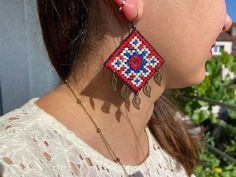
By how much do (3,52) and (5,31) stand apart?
0.34 feet

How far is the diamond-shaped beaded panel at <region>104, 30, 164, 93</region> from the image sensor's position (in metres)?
0.70

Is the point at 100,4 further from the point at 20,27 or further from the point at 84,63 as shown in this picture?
the point at 20,27

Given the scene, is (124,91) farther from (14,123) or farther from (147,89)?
(14,123)

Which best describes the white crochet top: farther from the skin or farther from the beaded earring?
the beaded earring

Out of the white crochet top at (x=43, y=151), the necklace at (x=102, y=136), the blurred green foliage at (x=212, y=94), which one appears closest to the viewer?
the white crochet top at (x=43, y=151)

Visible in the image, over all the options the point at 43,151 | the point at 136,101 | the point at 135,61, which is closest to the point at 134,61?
the point at 135,61

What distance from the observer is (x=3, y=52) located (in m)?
1.83

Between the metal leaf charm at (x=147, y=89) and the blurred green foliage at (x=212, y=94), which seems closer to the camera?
the metal leaf charm at (x=147, y=89)

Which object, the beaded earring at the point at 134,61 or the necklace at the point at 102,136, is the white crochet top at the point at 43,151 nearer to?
the necklace at the point at 102,136

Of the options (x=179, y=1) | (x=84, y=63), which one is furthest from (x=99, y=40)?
(x=179, y=1)

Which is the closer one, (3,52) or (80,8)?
(80,8)

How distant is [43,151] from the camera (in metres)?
0.66

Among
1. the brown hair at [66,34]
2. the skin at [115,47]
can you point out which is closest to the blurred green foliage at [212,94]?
the brown hair at [66,34]

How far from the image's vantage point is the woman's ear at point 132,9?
69cm
